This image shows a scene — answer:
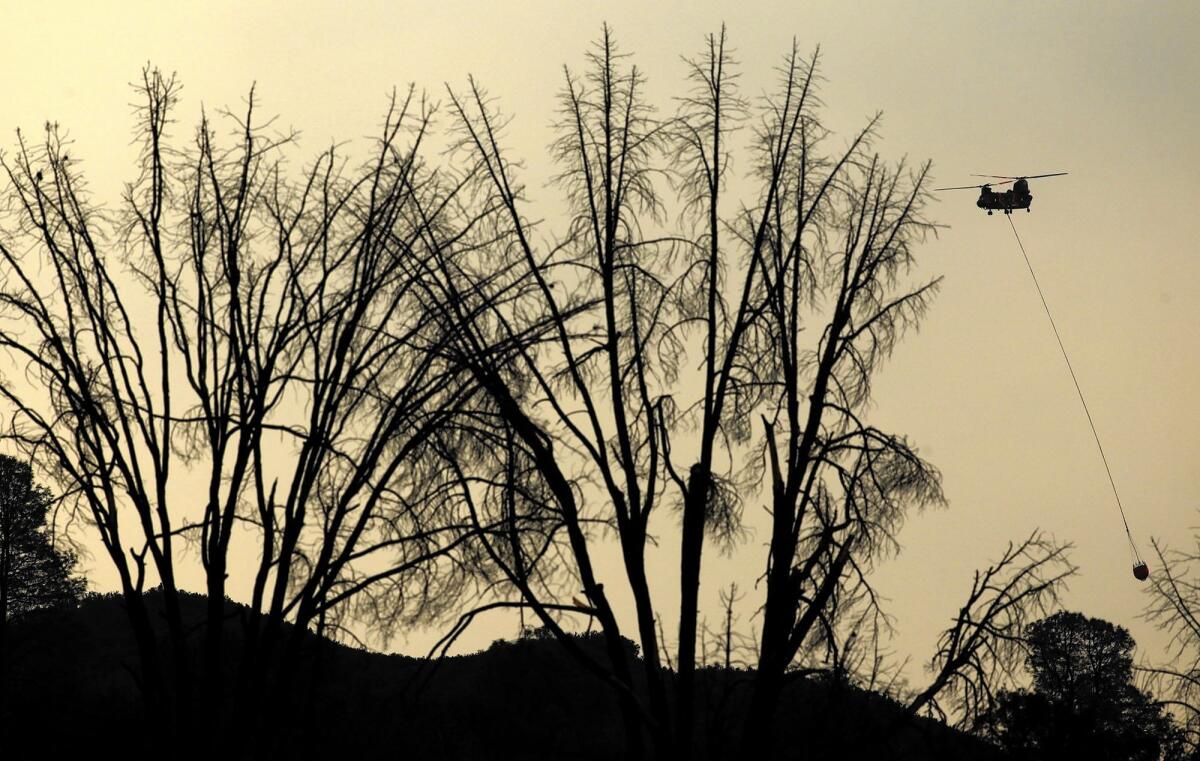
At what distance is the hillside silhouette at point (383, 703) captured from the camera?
39281 mm

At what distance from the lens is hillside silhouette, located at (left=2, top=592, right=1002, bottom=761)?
129ft

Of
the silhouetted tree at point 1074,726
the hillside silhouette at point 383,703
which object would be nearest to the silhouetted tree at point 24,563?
the hillside silhouette at point 383,703

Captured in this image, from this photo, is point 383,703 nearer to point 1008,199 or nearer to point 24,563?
point 24,563

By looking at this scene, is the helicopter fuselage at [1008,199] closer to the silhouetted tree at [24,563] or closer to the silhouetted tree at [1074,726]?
the silhouetted tree at [1074,726]

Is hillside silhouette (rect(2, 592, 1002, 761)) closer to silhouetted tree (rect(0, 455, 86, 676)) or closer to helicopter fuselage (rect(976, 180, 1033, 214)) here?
silhouetted tree (rect(0, 455, 86, 676))

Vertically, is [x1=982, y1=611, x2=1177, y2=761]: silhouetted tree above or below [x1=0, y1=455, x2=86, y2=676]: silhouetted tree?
below

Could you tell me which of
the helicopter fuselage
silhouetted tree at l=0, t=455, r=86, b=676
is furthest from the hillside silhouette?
the helicopter fuselage

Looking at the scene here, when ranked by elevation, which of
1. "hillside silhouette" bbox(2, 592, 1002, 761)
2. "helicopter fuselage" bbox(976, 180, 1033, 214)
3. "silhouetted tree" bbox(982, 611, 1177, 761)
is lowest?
"silhouetted tree" bbox(982, 611, 1177, 761)

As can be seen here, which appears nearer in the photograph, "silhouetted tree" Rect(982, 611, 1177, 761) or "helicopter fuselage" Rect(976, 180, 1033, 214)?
"silhouetted tree" Rect(982, 611, 1177, 761)

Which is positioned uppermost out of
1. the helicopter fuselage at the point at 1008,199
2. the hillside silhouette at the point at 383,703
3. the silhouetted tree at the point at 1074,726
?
the helicopter fuselage at the point at 1008,199

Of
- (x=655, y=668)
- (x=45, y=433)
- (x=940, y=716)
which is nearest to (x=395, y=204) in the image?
(x=45, y=433)

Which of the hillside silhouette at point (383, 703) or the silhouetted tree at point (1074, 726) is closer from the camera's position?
the silhouetted tree at point (1074, 726)

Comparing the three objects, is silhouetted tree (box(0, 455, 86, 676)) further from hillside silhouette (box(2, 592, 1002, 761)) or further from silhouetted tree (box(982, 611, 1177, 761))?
silhouetted tree (box(982, 611, 1177, 761))

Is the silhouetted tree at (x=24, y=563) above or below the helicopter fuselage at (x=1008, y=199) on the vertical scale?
below
